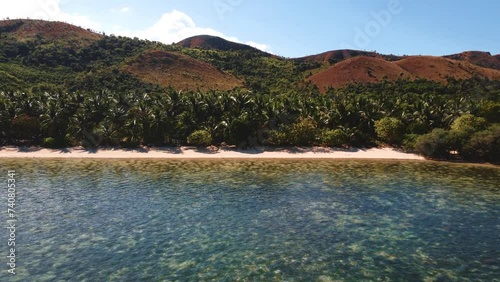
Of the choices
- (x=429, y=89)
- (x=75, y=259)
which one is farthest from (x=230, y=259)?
(x=429, y=89)

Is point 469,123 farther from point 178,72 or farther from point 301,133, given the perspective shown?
point 178,72

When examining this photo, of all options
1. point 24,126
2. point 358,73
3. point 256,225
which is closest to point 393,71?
point 358,73

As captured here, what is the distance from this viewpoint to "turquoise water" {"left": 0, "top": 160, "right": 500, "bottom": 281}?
19.2 meters

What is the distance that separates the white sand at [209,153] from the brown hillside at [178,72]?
205 ft

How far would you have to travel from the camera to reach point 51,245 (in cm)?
2180

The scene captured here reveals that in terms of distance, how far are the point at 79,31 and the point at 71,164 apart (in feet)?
466

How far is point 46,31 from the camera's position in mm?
152750

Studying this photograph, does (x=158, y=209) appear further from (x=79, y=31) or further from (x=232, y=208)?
(x=79, y=31)

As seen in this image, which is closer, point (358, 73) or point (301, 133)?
point (301, 133)

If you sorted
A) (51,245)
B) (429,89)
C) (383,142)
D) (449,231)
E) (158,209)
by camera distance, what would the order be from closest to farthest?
1. (51,245)
2. (449,231)
3. (158,209)
4. (383,142)
5. (429,89)

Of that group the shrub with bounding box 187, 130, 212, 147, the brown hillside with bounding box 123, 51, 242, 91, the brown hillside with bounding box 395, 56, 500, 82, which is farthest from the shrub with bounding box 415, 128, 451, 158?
the brown hillside with bounding box 395, 56, 500, 82

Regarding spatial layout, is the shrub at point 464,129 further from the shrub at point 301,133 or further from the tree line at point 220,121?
the shrub at point 301,133

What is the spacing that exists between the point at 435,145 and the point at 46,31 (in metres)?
158

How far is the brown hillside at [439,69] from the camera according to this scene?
13525 cm
